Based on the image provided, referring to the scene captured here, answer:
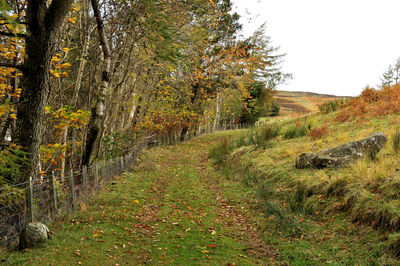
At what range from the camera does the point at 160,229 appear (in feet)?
20.4

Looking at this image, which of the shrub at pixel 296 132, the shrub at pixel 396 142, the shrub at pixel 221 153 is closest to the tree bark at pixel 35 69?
the shrub at pixel 396 142

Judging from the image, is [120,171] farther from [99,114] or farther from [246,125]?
[246,125]

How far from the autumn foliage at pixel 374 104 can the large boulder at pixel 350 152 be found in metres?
4.85

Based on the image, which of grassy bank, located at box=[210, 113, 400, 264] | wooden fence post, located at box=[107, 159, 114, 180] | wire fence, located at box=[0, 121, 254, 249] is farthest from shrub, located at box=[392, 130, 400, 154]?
wooden fence post, located at box=[107, 159, 114, 180]

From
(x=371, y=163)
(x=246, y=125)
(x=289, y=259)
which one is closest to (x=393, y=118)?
(x=371, y=163)

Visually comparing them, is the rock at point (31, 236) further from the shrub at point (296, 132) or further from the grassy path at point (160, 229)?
the shrub at point (296, 132)

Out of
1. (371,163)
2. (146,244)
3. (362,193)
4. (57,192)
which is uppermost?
(371,163)

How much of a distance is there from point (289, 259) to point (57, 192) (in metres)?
5.11

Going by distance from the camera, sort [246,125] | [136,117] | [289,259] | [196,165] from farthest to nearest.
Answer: [246,125] < [136,117] < [196,165] < [289,259]

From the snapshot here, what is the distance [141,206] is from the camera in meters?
7.65

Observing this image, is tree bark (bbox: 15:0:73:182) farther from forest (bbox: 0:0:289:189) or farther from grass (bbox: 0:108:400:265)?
grass (bbox: 0:108:400:265)

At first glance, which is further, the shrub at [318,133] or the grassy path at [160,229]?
the shrub at [318,133]

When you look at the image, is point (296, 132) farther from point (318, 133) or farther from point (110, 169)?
point (110, 169)

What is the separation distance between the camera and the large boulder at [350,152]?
7.64 metres
